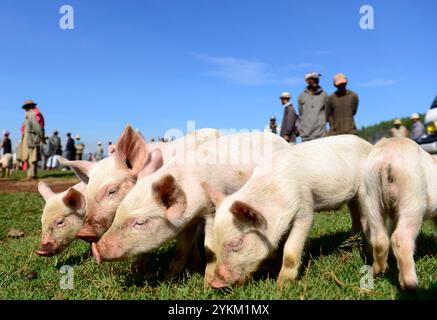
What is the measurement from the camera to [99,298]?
150 inches

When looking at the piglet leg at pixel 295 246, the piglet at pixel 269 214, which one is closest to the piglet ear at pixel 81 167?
the piglet at pixel 269 214

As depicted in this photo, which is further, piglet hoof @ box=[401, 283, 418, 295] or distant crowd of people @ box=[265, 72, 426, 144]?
distant crowd of people @ box=[265, 72, 426, 144]

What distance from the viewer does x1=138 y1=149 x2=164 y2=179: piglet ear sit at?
193 inches

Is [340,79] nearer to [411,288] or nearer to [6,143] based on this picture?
[411,288]

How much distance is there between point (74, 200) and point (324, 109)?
671 centimetres

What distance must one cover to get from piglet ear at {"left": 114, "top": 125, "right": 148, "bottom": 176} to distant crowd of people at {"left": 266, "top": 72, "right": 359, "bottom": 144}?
234 inches

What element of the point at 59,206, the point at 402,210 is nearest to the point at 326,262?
the point at 402,210

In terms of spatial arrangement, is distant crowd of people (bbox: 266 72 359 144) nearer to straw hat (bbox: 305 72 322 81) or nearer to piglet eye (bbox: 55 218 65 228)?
straw hat (bbox: 305 72 322 81)

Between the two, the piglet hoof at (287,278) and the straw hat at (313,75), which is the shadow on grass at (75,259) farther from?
the straw hat at (313,75)

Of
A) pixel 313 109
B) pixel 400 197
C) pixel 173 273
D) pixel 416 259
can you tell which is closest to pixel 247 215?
pixel 173 273

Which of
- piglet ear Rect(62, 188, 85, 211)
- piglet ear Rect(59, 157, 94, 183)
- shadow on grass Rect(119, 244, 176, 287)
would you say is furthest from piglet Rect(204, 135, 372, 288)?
piglet ear Rect(59, 157, 94, 183)

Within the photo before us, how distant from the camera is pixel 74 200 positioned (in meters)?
5.23
